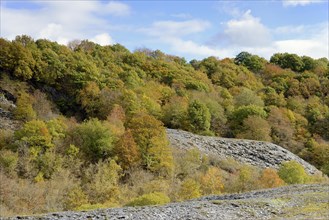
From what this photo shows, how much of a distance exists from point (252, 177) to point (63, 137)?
23900 mm

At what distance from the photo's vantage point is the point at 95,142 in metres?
52.3

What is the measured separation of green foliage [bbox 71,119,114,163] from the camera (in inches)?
2064

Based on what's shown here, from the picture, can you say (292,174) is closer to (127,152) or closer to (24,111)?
(127,152)

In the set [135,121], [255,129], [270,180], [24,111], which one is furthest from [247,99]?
[24,111]

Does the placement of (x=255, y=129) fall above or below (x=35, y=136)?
below

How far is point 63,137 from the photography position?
5306 centimetres

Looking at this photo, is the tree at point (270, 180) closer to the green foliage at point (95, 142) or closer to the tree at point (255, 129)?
the green foliage at point (95, 142)

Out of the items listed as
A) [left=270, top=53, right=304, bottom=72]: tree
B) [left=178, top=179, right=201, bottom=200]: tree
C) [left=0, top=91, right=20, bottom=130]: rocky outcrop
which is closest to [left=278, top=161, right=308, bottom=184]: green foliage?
[left=178, top=179, right=201, bottom=200]: tree

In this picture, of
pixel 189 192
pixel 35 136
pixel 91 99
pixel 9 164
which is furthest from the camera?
pixel 91 99

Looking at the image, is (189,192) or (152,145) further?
(152,145)

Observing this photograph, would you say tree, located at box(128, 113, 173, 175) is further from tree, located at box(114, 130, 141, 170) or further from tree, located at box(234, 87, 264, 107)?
tree, located at box(234, 87, 264, 107)

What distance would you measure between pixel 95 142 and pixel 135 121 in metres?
6.74

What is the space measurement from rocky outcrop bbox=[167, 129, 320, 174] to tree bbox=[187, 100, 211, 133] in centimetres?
918

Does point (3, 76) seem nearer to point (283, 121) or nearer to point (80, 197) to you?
point (80, 197)
